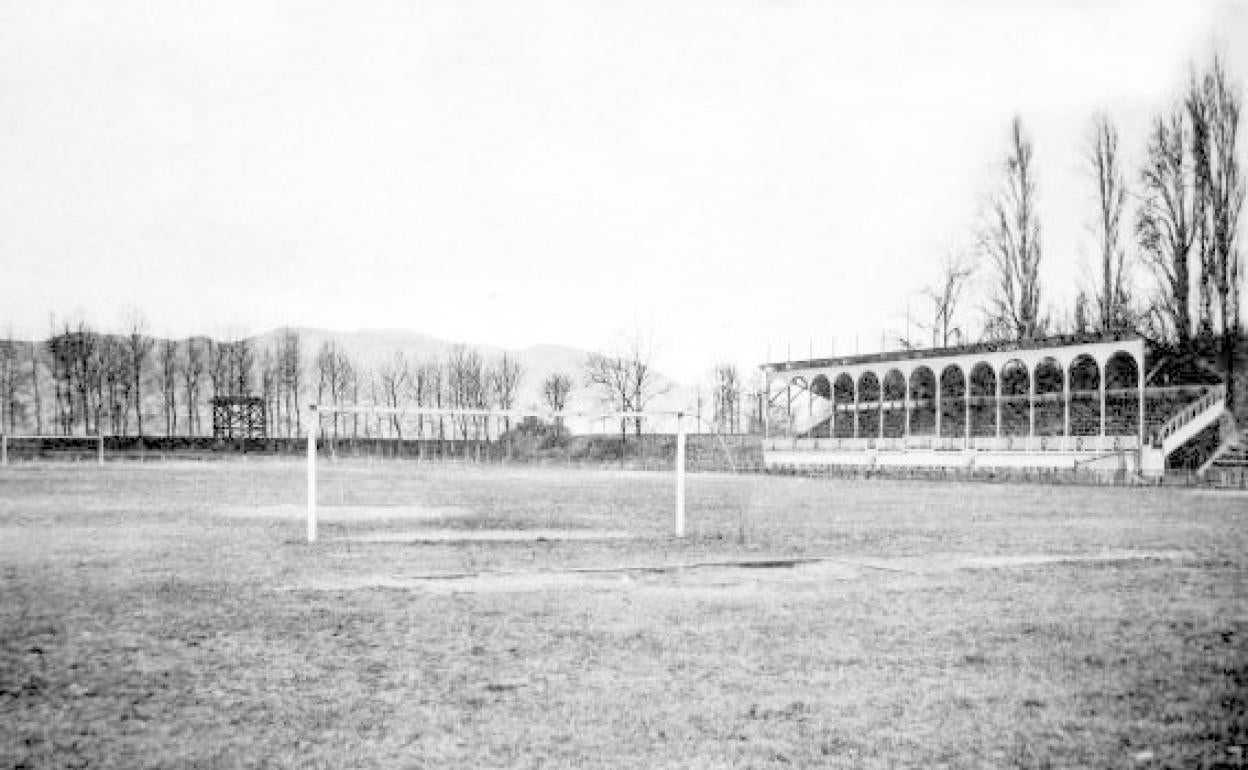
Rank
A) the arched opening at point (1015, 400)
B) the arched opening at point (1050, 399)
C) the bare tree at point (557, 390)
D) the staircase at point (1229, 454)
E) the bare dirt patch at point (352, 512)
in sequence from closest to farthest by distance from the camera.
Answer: the bare dirt patch at point (352, 512)
the staircase at point (1229, 454)
the arched opening at point (1050, 399)
the arched opening at point (1015, 400)
the bare tree at point (557, 390)

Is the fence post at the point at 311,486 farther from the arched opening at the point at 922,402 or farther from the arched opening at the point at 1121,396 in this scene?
the arched opening at the point at 922,402

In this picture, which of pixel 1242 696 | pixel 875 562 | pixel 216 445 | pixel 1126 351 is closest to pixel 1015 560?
pixel 875 562

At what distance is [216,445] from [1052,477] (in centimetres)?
6916

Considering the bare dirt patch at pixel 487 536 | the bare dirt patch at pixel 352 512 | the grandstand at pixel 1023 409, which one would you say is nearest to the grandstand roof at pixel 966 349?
the grandstand at pixel 1023 409

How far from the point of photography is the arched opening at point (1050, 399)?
169ft

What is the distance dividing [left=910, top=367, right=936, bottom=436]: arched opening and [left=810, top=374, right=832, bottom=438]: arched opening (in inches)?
187

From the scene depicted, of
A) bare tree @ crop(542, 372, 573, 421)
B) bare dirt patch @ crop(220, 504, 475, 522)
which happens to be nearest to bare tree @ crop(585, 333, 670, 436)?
bare tree @ crop(542, 372, 573, 421)

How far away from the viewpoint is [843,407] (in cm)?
6781

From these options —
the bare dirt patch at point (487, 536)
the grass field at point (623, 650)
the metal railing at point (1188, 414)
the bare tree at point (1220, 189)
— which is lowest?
the bare dirt patch at point (487, 536)

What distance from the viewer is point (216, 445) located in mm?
91125

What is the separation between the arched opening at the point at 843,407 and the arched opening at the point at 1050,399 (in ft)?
36.1

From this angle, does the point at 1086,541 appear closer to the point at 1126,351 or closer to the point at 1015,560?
the point at 1015,560

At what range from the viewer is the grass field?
5.98 metres

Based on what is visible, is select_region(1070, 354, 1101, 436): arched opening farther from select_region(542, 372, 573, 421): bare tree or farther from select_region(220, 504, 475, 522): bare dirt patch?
select_region(542, 372, 573, 421): bare tree
